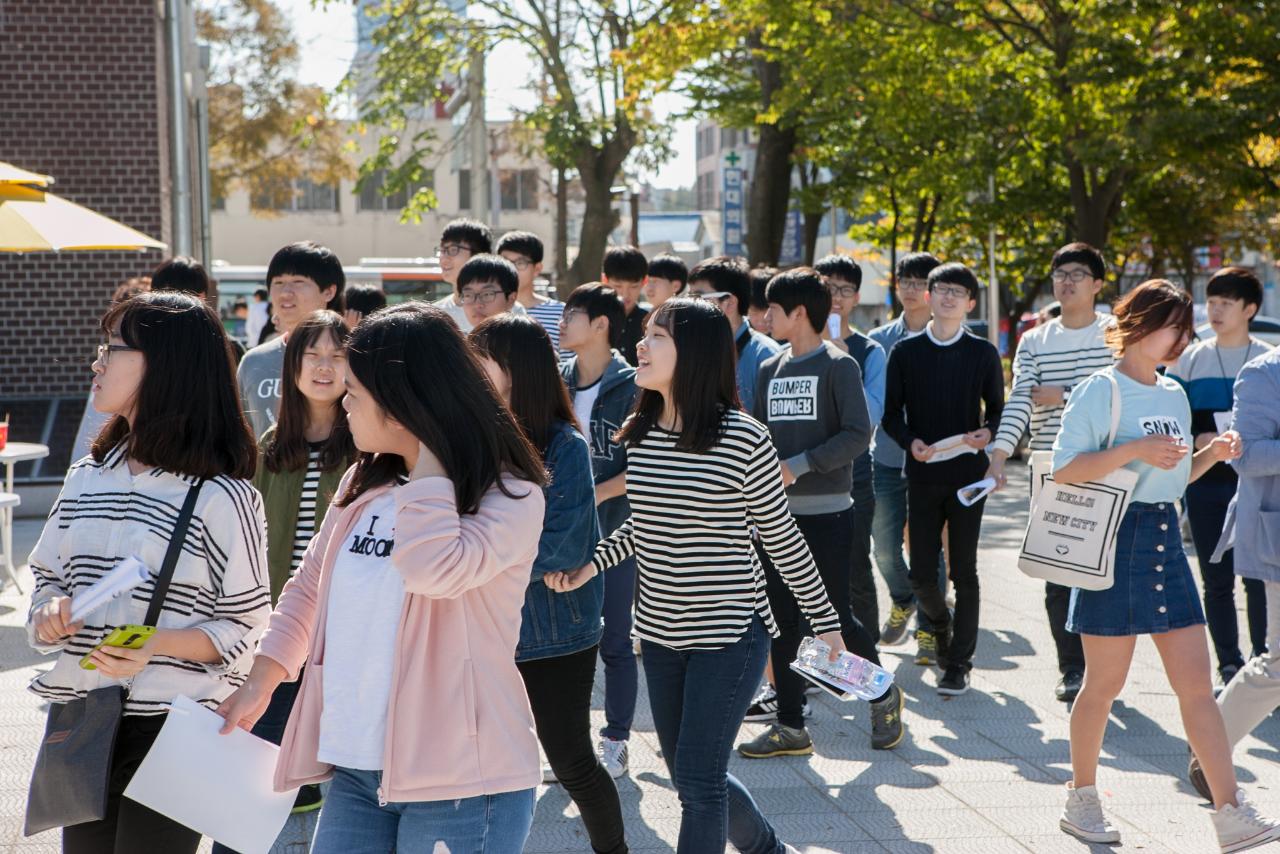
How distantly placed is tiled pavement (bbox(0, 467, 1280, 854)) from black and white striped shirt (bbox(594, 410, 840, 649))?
1141mm

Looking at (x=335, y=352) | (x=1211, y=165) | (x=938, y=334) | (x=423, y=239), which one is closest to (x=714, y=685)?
(x=335, y=352)

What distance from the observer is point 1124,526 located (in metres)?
4.78

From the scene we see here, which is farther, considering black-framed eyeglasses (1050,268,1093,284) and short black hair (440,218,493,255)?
short black hair (440,218,493,255)

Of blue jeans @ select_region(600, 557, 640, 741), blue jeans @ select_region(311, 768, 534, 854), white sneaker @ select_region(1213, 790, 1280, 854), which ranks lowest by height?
white sneaker @ select_region(1213, 790, 1280, 854)

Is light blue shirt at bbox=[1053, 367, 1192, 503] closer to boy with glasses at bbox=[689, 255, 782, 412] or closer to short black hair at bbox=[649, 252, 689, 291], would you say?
boy with glasses at bbox=[689, 255, 782, 412]

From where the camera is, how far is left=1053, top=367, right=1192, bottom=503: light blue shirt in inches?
186

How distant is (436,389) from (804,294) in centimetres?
335

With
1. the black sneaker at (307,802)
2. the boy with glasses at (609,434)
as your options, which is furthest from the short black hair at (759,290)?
the black sneaker at (307,802)

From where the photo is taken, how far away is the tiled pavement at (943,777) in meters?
4.89

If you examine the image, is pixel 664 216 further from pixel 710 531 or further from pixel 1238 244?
pixel 710 531

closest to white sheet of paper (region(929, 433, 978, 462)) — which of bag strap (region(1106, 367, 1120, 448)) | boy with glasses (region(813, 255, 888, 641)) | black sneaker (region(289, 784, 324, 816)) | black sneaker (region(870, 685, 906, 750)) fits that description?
boy with glasses (region(813, 255, 888, 641))

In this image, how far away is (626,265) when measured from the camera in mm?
7520

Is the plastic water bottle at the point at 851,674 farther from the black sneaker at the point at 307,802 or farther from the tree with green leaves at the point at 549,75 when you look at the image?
the tree with green leaves at the point at 549,75

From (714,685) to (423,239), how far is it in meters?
53.5
